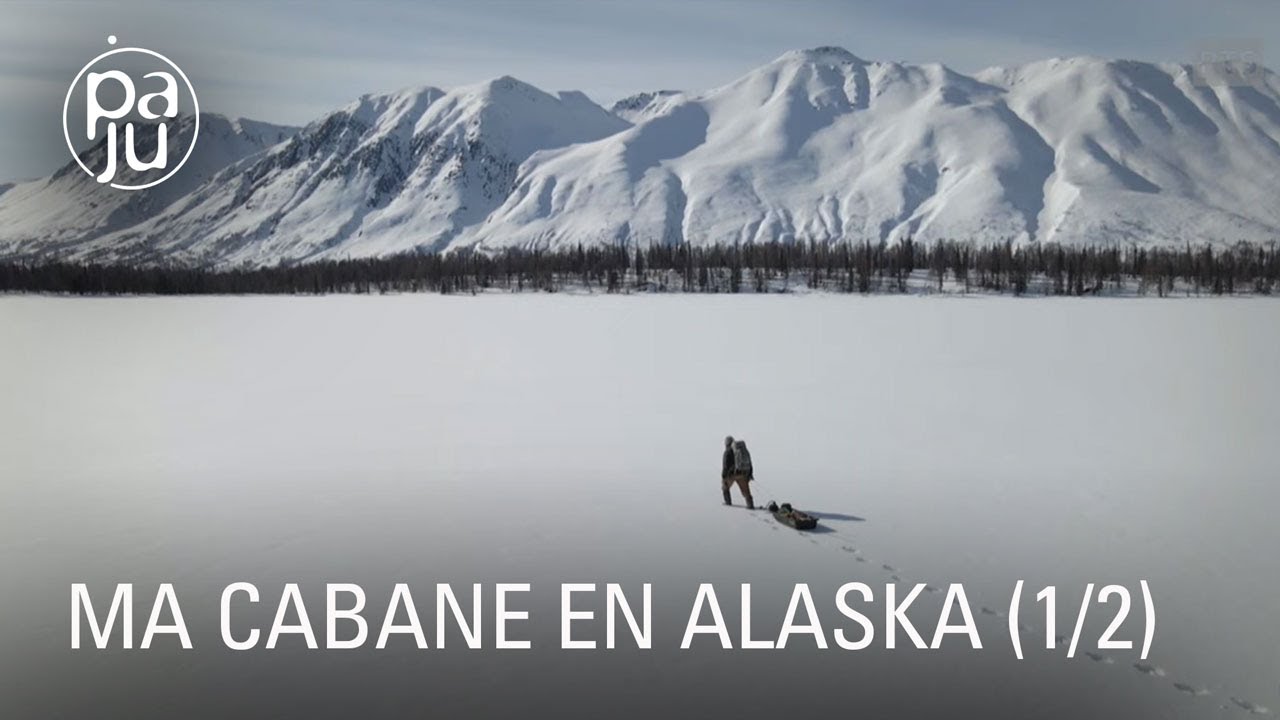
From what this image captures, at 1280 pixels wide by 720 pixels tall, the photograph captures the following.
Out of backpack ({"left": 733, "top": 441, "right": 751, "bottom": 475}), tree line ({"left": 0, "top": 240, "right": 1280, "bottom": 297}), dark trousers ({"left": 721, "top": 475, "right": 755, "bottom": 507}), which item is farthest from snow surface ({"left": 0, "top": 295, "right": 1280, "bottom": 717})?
tree line ({"left": 0, "top": 240, "right": 1280, "bottom": 297})

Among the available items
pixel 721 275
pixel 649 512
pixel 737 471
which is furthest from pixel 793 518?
pixel 721 275

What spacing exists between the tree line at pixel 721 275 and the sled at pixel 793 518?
294 feet

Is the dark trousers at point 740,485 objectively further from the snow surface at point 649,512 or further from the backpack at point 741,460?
the snow surface at point 649,512

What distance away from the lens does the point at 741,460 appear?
14.8 m

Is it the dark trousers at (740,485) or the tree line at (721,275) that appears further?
the tree line at (721,275)

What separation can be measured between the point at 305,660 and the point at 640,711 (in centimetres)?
363

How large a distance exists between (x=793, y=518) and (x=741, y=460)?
5.02ft

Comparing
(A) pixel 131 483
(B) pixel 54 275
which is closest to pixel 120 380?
(A) pixel 131 483

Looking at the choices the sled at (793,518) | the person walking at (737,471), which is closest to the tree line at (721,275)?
the person walking at (737,471)

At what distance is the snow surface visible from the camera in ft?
29.3

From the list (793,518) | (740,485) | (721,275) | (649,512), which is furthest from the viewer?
(721,275)

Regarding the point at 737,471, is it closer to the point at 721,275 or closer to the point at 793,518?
the point at 793,518

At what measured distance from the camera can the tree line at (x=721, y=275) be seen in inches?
3947

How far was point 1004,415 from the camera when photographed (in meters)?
24.7
